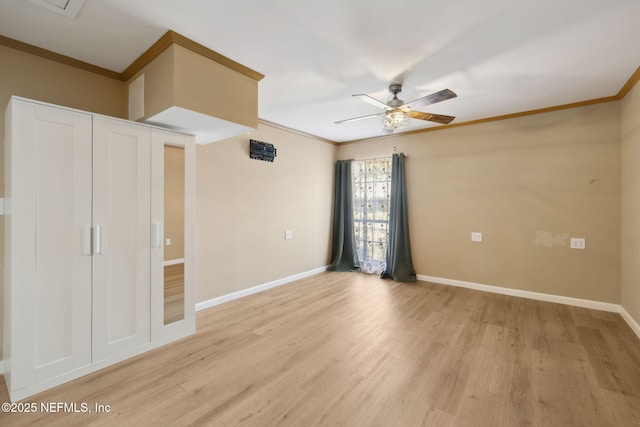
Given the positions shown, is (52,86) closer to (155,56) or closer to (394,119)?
(155,56)

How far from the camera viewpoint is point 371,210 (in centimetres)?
534

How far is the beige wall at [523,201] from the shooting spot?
3408 mm

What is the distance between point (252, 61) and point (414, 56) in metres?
1.44

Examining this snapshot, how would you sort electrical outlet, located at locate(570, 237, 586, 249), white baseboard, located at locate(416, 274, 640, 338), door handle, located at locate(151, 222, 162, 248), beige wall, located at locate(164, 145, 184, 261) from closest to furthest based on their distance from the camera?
1. door handle, located at locate(151, 222, 162, 248)
2. beige wall, located at locate(164, 145, 184, 261)
3. white baseboard, located at locate(416, 274, 640, 338)
4. electrical outlet, located at locate(570, 237, 586, 249)

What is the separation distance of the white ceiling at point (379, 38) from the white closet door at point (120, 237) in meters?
0.72

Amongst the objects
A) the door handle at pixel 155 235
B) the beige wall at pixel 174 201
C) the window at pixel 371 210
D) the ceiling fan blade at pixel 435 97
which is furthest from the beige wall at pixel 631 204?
the door handle at pixel 155 235

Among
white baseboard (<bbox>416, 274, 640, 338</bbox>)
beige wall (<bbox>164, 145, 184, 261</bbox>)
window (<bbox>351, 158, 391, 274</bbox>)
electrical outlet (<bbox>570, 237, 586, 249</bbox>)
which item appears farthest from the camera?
window (<bbox>351, 158, 391, 274</bbox>)

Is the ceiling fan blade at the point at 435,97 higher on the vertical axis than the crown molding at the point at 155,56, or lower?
lower

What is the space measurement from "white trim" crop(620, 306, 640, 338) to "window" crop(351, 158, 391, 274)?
3.04 metres

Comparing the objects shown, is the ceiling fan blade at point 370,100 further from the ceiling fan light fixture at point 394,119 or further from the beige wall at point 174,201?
the beige wall at point 174,201

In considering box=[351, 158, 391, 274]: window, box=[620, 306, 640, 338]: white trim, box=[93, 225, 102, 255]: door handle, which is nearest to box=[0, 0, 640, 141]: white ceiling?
box=[93, 225, 102, 255]: door handle

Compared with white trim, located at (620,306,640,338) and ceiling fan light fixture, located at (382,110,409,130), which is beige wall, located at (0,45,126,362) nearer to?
ceiling fan light fixture, located at (382,110,409,130)

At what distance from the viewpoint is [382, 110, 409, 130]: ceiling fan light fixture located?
287cm

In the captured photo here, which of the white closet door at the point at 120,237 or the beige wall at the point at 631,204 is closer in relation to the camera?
the white closet door at the point at 120,237
